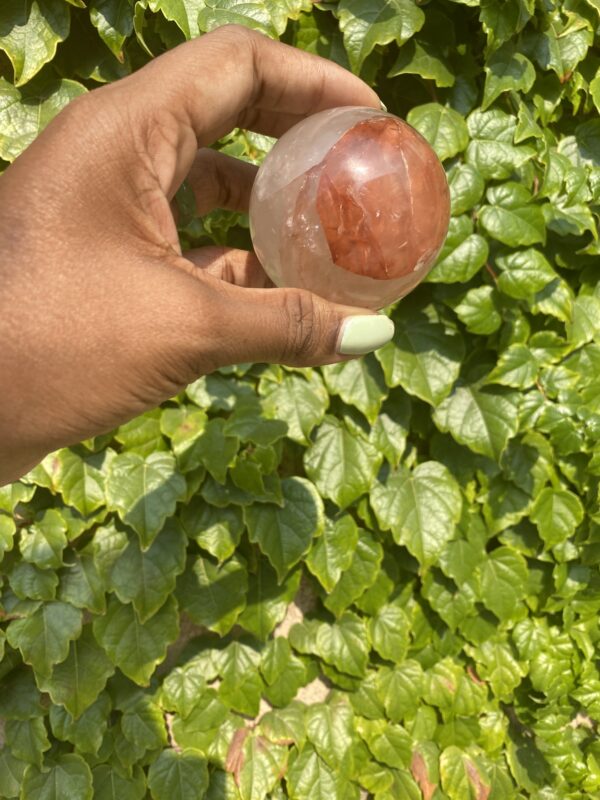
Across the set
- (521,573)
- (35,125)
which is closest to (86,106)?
(35,125)

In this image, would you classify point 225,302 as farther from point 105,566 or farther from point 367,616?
A: point 367,616

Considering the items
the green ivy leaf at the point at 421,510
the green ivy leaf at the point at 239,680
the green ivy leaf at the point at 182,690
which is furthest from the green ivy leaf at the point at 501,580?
the green ivy leaf at the point at 182,690

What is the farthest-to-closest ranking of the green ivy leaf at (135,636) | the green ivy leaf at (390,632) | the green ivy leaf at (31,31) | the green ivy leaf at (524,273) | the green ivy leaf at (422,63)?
the green ivy leaf at (390,632) → the green ivy leaf at (135,636) → the green ivy leaf at (524,273) → the green ivy leaf at (422,63) → the green ivy leaf at (31,31)

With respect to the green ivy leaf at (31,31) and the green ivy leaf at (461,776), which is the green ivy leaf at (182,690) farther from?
the green ivy leaf at (31,31)

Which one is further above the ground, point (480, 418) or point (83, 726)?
point (480, 418)

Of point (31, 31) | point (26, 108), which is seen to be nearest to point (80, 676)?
point (26, 108)

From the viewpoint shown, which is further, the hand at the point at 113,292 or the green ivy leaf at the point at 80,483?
the green ivy leaf at the point at 80,483

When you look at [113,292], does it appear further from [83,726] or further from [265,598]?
[83,726]

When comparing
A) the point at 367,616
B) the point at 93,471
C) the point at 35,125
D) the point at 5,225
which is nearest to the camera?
the point at 5,225
